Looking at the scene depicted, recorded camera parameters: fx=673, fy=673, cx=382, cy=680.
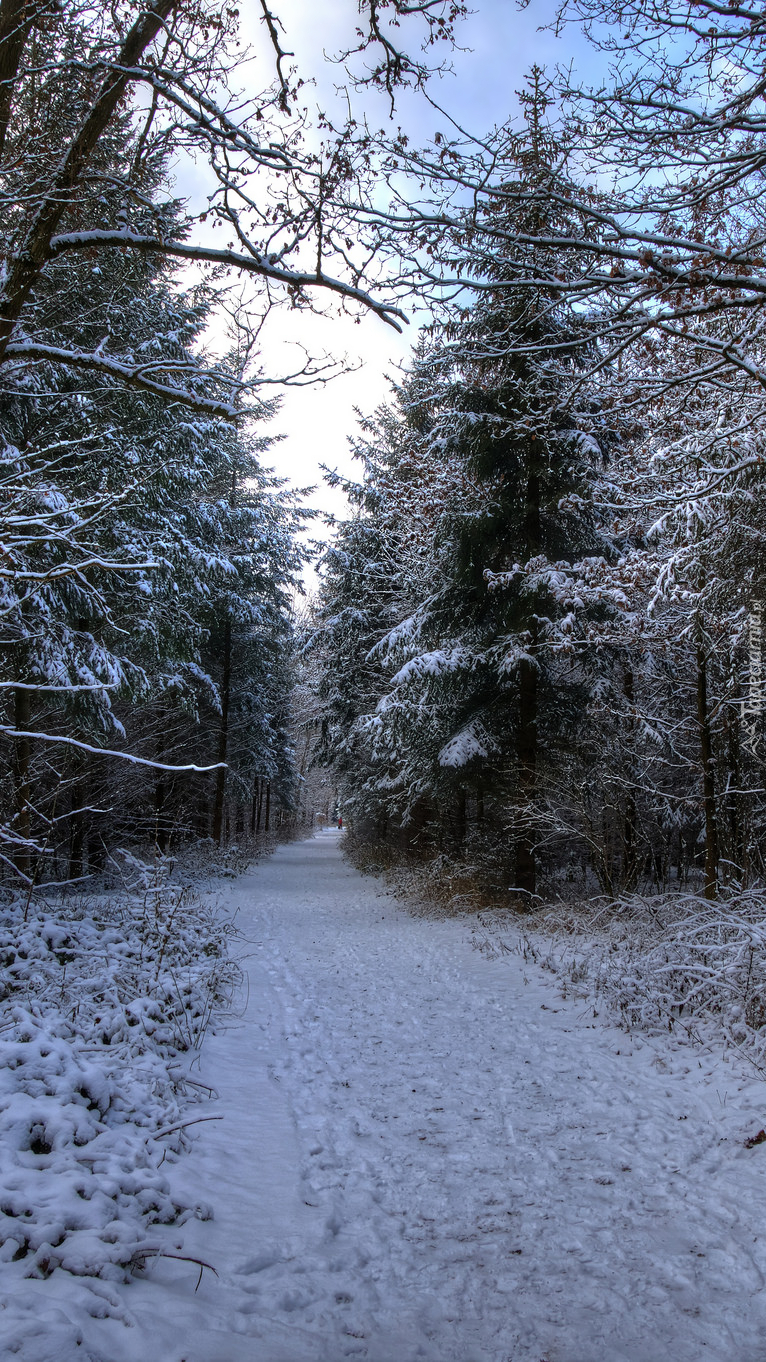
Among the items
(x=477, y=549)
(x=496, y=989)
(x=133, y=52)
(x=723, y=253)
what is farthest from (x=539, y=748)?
(x=133, y=52)

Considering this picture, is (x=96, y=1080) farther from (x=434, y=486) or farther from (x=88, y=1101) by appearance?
(x=434, y=486)

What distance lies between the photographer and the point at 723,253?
3.86 m

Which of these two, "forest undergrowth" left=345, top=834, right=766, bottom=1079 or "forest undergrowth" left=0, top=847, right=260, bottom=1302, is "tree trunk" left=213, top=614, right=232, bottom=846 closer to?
"forest undergrowth" left=345, top=834, right=766, bottom=1079

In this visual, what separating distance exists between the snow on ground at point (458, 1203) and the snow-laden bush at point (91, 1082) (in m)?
0.17

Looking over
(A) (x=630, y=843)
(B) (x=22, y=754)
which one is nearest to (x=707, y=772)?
(A) (x=630, y=843)

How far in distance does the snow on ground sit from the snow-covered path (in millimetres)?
11

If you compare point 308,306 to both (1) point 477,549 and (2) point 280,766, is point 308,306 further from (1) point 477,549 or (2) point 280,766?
(2) point 280,766

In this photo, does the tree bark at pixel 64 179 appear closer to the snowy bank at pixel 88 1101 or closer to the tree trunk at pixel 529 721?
the snowy bank at pixel 88 1101

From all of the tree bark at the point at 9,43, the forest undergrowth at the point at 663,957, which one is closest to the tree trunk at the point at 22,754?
the tree bark at the point at 9,43

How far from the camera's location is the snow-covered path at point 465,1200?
2.50 metres

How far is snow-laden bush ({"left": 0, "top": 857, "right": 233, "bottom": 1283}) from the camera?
2.65 meters

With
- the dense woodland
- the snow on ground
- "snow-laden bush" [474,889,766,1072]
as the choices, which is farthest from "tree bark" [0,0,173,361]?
"snow-laden bush" [474,889,766,1072]

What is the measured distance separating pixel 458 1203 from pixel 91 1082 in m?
2.04

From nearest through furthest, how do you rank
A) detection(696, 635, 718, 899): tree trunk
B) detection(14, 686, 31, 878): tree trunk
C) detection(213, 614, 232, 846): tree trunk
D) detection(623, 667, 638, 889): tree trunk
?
1. detection(14, 686, 31, 878): tree trunk
2. detection(696, 635, 718, 899): tree trunk
3. detection(623, 667, 638, 889): tree trunk
4. detection(213, 614, 232, 846): tree trunk
